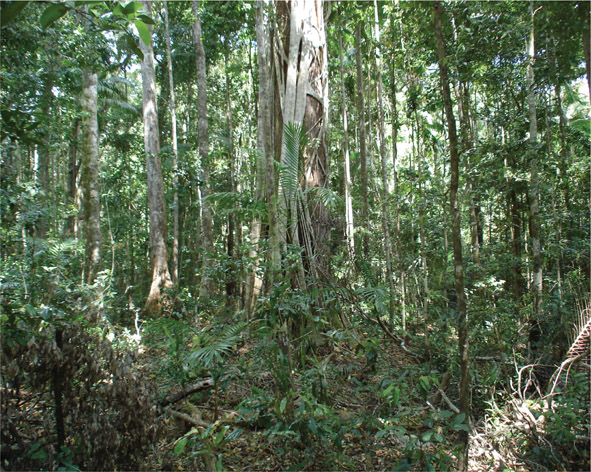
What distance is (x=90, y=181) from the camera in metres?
6.71

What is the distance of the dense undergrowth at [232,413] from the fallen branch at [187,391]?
1.1 inches

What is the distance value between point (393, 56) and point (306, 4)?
221 cm

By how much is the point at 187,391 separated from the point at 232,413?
546 millimetres

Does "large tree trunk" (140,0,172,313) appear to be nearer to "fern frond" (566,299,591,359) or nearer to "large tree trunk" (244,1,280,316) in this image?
"large tree trunk" (244,1,280,316)

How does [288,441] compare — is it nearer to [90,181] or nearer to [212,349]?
[212,349]

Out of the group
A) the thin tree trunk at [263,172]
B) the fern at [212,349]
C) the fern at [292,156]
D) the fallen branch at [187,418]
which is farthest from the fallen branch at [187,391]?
the fern at [292,156]

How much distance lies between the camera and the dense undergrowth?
2199 mm

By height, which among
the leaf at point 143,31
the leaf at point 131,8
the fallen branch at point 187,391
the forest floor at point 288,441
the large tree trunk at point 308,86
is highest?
the large tree trunk at point 308,86

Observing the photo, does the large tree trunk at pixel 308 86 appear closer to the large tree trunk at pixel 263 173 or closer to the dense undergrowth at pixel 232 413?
the large tree trunk at pixel 263 173

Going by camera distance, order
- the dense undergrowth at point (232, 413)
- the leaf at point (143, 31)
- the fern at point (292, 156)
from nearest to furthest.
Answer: the leaf at point (143, 31), the dense undergrowth at point (232, 413), the fern at point (292, 156)

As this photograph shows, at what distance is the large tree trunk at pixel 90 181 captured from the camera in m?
6.45

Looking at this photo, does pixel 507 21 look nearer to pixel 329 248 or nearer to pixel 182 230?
pixel 329 248

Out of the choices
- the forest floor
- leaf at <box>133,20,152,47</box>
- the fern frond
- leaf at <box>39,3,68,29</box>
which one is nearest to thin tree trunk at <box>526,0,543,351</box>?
the fern frond

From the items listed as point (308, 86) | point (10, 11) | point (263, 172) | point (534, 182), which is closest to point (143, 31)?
point (10, 11)
